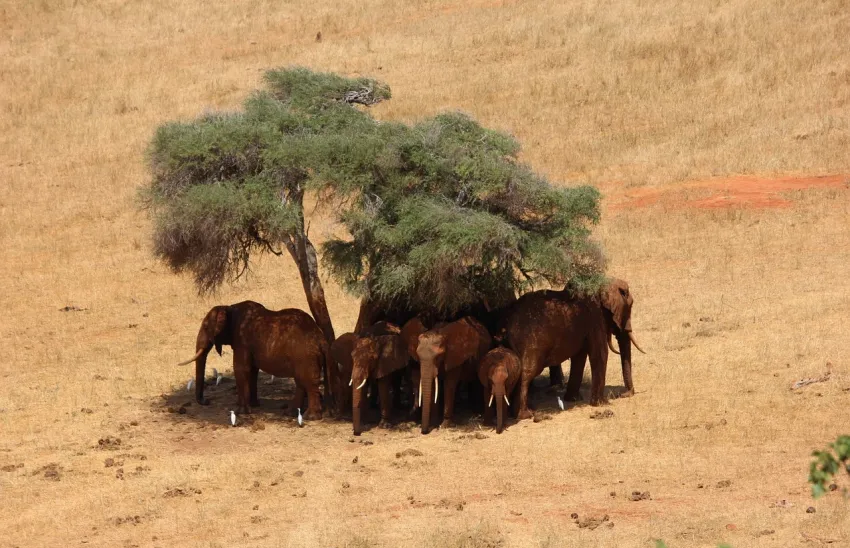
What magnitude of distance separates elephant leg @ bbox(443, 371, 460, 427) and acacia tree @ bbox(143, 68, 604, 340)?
0.86 metres

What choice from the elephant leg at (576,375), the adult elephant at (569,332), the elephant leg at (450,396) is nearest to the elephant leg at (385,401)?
the elephant leg at (450,396)

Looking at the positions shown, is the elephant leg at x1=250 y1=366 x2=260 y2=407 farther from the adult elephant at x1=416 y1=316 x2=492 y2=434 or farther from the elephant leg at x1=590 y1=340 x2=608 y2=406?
the elephant leg at x1=590 y1=340 x2=608 y2=406

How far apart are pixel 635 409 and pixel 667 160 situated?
51.1ft

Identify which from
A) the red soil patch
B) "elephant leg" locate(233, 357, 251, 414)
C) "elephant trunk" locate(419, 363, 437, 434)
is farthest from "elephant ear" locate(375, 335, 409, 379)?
the red soil patch

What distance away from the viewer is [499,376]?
17609mm

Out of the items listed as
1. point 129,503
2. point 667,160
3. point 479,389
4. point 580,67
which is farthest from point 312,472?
point 580,67

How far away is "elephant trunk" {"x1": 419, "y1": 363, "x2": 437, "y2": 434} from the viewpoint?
1756 centimetres

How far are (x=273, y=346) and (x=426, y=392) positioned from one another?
2268 millimetres

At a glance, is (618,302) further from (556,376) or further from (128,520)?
(128,520)

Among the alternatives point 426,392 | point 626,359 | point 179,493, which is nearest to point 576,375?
point 626,359

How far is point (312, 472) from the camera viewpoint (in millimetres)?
16516

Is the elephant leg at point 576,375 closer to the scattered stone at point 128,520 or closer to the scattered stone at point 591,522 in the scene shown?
the scattered stone at point 591,522

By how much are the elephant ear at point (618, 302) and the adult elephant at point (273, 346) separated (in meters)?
3.86

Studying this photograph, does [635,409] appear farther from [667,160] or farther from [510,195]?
[667,160]
